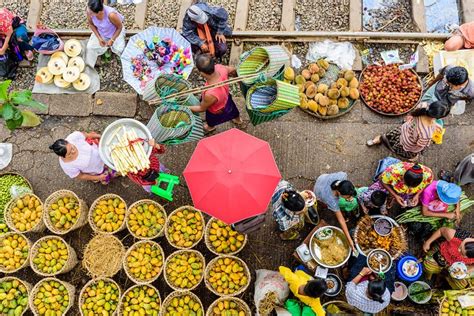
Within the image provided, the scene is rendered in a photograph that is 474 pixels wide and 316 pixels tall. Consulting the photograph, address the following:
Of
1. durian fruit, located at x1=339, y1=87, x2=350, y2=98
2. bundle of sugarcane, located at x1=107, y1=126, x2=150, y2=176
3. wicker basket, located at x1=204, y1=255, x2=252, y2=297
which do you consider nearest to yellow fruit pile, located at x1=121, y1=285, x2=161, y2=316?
wicker basket, located at x1=204, y1=255, x2=252, y2=297

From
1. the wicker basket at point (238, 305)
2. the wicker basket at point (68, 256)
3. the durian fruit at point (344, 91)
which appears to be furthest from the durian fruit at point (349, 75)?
the wicker basket at point (68, 256)

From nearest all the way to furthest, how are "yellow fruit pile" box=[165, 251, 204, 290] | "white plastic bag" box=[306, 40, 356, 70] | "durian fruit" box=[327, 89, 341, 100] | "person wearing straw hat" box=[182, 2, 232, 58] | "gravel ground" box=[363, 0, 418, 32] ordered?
"yellow fruit pile" box=[165, 251, 204, 290] → "person wearing straw hat" box=[182, 2, 232, 58] → "durian fruit" box=[327, 89, 341, 100] → "white plastic bag" box=[306, 40, 356, 70] → "gravel ground" box=[363, 0, 418, 32]

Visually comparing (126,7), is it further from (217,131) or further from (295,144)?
(295,144)

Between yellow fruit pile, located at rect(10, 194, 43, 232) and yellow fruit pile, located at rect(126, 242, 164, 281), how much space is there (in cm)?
123

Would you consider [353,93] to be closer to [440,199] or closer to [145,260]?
[440,199]

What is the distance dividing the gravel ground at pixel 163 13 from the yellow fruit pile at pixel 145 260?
3.23 m

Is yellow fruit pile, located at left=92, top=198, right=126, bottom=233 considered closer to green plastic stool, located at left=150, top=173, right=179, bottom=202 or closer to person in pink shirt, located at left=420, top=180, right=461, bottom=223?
green plastic stool, located at left=150, top=173, right=179, bottom=202

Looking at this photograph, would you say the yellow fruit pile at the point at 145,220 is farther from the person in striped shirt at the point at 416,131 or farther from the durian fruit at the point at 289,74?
the person in striped shirt at the point at 416,131

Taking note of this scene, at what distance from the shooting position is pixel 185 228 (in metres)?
5.00

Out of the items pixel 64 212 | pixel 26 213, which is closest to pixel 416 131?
pixel 64 212

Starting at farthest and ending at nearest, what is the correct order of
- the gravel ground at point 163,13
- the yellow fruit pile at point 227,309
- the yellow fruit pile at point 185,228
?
the gravel ground at point 163,13, the yellow fruit pile at point 185,228, the yellow fruit pile at point 227,309

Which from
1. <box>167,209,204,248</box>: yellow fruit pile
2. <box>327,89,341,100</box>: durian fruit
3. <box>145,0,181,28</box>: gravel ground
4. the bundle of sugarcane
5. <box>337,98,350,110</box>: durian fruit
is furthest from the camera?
<box>145,0,181,28</box>: gravel ground

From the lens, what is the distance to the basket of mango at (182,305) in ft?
15.7

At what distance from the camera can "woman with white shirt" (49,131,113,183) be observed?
4.42 meters
